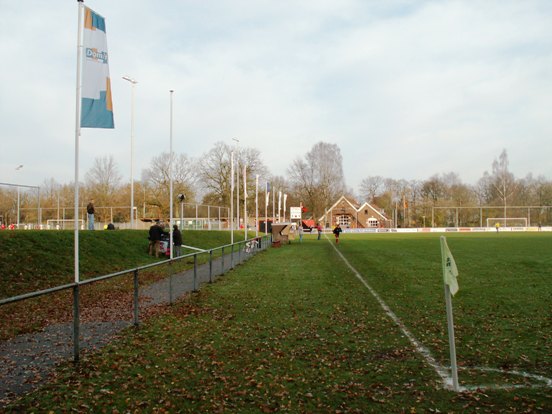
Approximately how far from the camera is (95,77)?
451 inches

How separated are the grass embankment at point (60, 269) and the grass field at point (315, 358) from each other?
772 mm

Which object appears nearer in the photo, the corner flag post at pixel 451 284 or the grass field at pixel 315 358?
the grass field at pixel 315 358

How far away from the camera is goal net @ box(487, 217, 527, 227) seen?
9388 cm

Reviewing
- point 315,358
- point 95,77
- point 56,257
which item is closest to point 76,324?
point 315,358

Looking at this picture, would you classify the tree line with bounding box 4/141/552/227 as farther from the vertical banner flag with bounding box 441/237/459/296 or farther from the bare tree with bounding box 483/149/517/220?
the vertical banner flag with bounding box 441/237/459/296

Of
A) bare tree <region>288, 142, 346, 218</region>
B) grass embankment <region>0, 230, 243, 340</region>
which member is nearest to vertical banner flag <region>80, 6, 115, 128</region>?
grass embankment <region>0, 230, 243, 340</region>

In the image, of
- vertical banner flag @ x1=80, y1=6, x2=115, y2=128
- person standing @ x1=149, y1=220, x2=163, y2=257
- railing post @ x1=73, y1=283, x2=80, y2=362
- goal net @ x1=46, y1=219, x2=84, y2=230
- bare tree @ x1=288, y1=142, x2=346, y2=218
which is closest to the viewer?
railing post @ x1=73, y1=283, x2=80, y2=362

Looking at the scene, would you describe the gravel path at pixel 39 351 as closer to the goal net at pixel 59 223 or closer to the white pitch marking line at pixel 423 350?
the white pitch marking line at pixel 423 350

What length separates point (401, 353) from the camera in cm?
670

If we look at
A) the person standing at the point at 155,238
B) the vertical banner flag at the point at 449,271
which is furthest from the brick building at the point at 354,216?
the vertical banner flag at the point at 449,271

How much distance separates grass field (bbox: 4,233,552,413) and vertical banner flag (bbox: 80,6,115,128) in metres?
4.74

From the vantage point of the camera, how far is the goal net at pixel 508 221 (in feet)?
308

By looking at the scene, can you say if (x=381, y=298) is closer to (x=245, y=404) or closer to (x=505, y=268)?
(x=245, y=404)

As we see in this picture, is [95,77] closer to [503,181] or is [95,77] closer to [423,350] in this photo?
[423,350]
